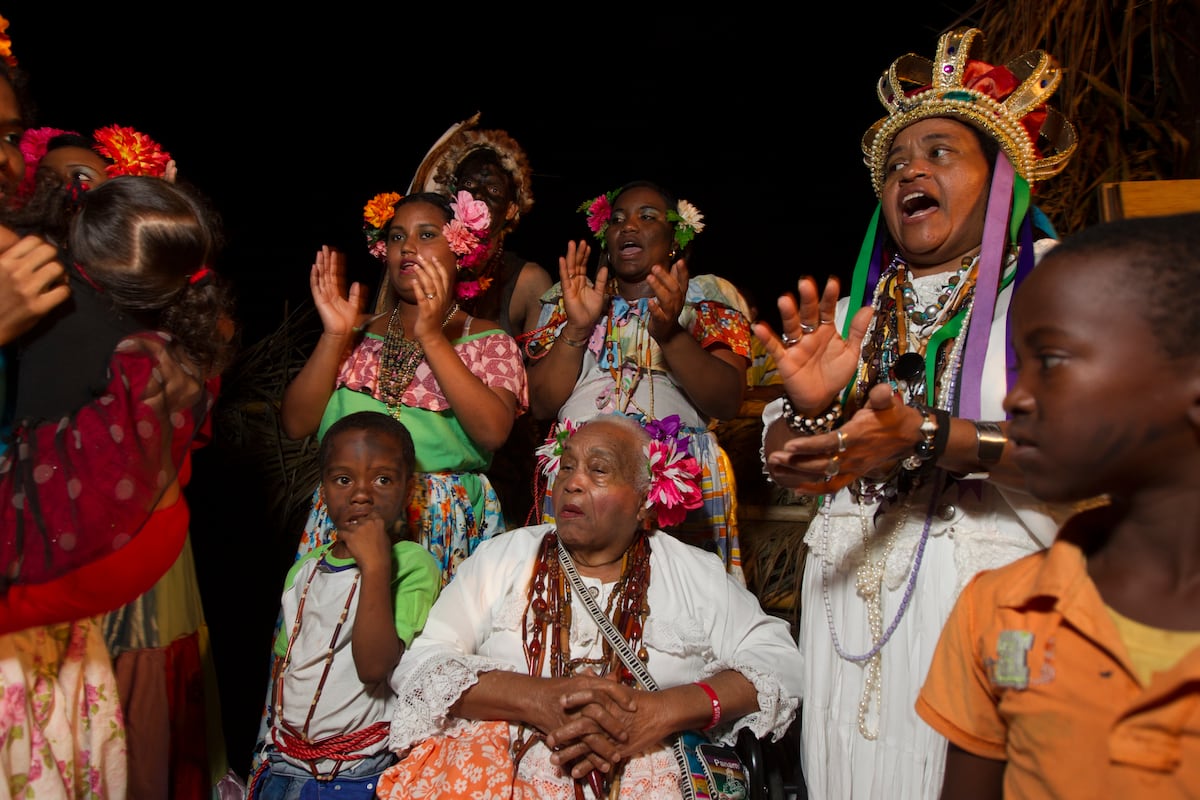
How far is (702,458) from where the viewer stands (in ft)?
11.2

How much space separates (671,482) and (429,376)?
1.02 metres

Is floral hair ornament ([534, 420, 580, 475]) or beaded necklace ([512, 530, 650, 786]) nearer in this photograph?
beaded necklace ([512, 530, 650, 786])

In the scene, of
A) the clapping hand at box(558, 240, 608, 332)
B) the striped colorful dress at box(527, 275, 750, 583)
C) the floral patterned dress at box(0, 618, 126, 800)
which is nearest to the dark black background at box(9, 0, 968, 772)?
the striped colorful dress at box(527, 275, 750, 583)

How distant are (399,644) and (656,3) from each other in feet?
15.0

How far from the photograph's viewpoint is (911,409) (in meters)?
1.80

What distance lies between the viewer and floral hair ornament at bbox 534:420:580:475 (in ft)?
10.4

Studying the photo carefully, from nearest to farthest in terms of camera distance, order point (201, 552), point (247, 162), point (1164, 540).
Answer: point (1164, 540) < point (201, 552) < point (247, 162)

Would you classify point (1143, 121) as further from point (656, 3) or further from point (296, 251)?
point (296, 251)

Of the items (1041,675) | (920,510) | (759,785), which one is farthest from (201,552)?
(1041,675)

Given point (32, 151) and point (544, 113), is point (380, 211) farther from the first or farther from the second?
point (544, 113)

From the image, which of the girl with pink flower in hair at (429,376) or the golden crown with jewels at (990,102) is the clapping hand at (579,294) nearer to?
the girl with pink flower in hair at (429,376)

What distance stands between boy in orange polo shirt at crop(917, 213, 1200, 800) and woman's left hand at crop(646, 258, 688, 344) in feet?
5.83

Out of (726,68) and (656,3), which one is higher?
(656,3)

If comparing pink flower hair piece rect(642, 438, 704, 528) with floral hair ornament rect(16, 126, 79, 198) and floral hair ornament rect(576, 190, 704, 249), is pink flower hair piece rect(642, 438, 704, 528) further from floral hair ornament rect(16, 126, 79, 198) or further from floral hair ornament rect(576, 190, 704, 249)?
floral hair ornament rect(16, 126, 79, 198)
